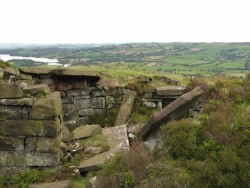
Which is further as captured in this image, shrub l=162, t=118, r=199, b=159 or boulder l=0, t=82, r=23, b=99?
boulder l=0, t=82, r=23, b=99

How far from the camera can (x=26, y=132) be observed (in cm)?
598

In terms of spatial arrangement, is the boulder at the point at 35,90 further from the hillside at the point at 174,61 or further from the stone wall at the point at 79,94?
the hillside at the point at 174,61

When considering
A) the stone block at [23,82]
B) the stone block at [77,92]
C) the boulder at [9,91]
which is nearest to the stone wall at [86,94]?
the stone block at [77,92]

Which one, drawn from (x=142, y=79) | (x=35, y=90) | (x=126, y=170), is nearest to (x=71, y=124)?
(x=35, y=90)

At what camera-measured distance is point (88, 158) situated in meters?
6.64

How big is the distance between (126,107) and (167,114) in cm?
360

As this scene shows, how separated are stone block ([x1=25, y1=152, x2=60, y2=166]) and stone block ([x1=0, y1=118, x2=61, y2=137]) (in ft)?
1.63

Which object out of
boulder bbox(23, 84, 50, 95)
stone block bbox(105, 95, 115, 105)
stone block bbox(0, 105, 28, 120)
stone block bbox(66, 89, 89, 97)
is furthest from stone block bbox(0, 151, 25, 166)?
stone block bbox(105, 95, 115, 105)

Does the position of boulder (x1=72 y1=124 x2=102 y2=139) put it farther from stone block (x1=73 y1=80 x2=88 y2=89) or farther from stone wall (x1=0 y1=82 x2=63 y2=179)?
stone block (x1=73 y1=80 x2=88 y2=89)

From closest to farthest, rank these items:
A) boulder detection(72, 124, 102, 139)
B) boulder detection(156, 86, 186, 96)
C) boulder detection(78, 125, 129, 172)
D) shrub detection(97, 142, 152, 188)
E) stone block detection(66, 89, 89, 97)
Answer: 1. shrub detection(97, 142, 152, 188)
2. boulder detection(78, 125, 129, 172)
3. boulder detection(72, 124, 102, 139)
4. stone block detection(66, 89, 89, 97)
5. boulder detection(156, 86, 186, 96)

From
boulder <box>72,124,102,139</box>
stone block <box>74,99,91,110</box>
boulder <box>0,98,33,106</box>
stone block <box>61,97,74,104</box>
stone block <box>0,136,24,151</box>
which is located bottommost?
boulder <box>72,124,102,139</box>

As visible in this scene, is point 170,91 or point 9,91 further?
point 170,91

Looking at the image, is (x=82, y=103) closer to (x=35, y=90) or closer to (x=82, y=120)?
(x=82, y=120)

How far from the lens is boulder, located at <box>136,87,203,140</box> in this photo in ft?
20.3
